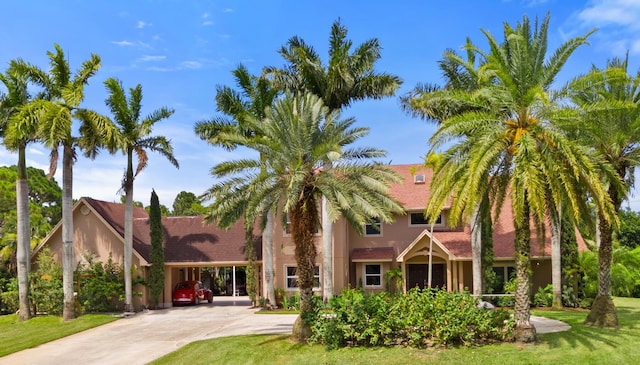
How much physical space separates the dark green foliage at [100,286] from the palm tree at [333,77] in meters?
11.3

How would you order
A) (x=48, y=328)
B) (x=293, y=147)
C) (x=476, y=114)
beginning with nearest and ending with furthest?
(x=476, y=114) < (x=293, y=147) < (x=48, y=328)

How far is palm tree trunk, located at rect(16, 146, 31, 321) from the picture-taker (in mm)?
28047

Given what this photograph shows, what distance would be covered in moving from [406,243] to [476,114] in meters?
16.3

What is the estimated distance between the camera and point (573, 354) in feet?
50.3

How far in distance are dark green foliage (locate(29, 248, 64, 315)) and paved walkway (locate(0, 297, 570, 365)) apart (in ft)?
14.0

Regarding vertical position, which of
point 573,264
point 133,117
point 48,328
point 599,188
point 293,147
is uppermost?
point 133,117

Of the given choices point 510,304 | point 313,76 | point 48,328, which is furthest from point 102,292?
point 510,304

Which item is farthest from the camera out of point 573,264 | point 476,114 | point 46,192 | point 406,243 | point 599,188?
point 46,192

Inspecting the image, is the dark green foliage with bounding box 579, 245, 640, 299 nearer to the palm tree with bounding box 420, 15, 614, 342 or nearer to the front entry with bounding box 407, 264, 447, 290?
the front entry with bounding box 407, 264, 447, 290

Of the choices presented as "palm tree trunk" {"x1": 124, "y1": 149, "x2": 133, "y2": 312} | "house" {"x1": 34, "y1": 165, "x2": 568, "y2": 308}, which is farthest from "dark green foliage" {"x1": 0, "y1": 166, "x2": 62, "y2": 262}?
"palm tree trunk" {"x1": 124, "y1": 149, "x2": 133, "y2": 312}

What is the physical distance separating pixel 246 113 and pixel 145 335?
11.5m

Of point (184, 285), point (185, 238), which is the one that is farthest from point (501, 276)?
point (185, 238)

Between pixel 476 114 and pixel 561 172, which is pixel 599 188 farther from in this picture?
pixel 476 114

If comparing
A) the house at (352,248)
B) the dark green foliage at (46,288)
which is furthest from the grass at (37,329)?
the house at (352,248)
